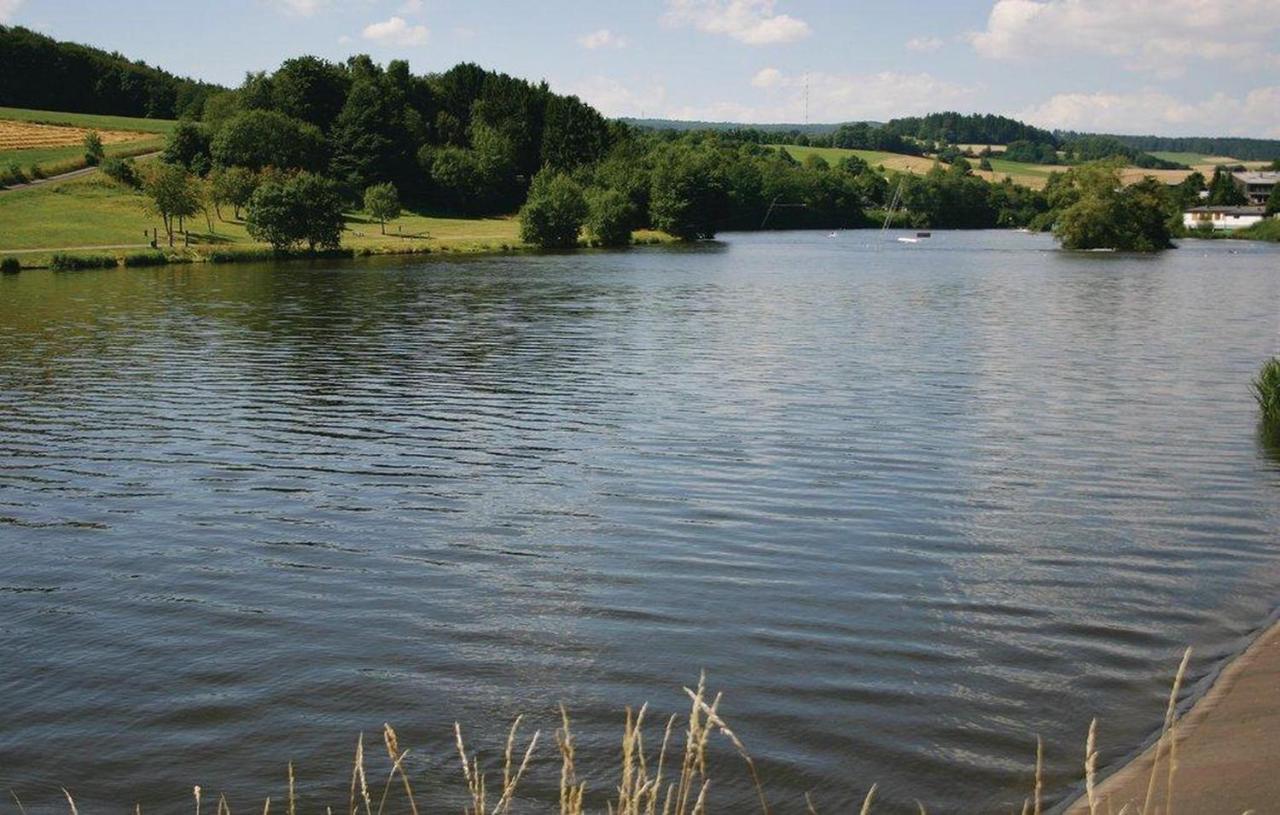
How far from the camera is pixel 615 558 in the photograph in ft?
51.1

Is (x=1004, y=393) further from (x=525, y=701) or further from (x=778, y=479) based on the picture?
(x=525, y=701)

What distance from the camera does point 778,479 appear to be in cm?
Result: 1981

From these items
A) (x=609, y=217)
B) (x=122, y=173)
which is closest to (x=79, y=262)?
(x=122, y=173)

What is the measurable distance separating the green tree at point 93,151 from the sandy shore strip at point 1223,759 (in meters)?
130

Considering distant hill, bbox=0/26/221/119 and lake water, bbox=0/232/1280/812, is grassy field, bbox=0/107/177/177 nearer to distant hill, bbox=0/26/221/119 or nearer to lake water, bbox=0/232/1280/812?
distant hill, bbox=0/26/221/119

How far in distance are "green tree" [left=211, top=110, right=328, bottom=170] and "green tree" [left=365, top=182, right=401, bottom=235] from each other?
12283 mm

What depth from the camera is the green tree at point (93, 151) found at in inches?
4818

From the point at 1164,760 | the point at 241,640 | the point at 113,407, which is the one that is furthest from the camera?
the point at 113,407

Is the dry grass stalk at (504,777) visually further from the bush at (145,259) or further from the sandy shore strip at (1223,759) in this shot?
the bush at (145,259)

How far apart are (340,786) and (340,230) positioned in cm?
9672

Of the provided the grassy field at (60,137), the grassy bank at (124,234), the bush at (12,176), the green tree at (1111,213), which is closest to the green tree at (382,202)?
the grassy bank at (124,234)

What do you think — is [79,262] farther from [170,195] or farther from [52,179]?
[52,179]

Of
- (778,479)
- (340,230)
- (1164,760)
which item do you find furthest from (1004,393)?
(340,230)

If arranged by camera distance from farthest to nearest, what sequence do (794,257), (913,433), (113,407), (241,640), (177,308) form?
(794,257), (177,308), (113,407), (913,433), (241,640)
